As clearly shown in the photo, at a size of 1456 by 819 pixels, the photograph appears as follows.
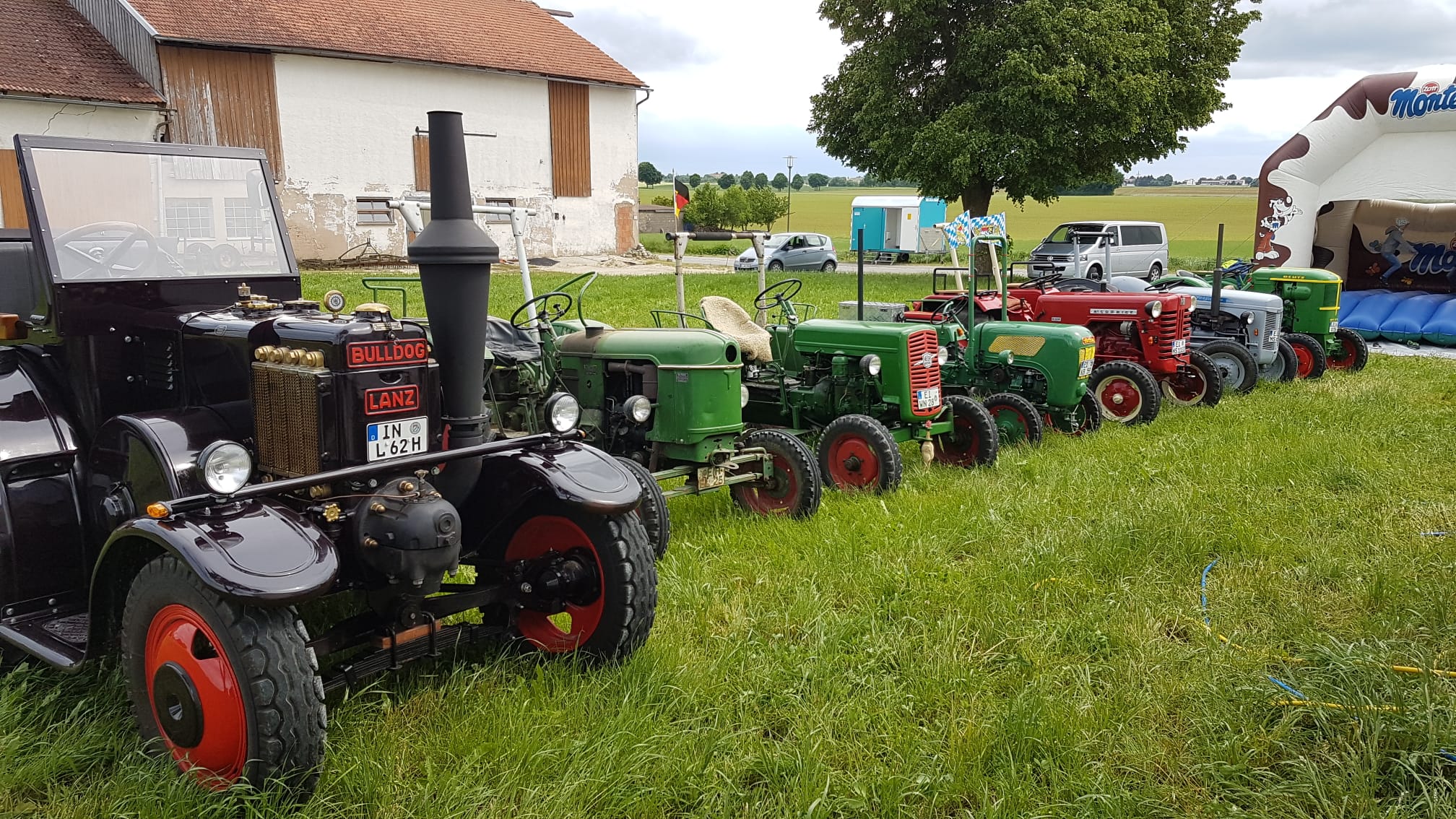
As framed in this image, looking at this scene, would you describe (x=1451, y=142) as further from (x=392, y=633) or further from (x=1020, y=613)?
(x=392, y=633)

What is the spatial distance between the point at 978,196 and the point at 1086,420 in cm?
1512

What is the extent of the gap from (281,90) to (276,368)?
21.7m

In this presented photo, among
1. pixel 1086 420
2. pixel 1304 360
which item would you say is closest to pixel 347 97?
pixel 1086 420

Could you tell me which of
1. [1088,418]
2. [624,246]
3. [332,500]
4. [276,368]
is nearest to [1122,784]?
[332,500]

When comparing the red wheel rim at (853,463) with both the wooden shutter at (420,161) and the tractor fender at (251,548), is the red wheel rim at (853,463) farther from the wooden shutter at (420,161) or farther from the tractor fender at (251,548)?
the wooden shutter at (420,161)

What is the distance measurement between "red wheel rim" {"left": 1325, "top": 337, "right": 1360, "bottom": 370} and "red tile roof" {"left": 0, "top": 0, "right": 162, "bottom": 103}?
2132 centimetres

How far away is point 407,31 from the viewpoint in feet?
80.9

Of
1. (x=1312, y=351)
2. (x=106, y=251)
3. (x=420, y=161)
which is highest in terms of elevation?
(x=420, y=161)

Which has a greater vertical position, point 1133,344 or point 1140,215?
point 1140,215

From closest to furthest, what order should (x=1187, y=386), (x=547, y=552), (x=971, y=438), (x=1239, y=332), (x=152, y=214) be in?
1. (x=547, y=552)
2. (x=152, y=214)
3. (x=971, y=438)
4. (x=1187, y=386)
5. (x=1239, y=332)

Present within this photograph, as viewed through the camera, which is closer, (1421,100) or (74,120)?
(1421,100)

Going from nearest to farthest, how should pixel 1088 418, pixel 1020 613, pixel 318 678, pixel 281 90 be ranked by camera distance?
pixel 318 678, pixel 1020 613, pixel 1088 418, pixel 281 90

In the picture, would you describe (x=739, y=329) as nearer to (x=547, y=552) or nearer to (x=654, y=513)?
(x=654, y=513)

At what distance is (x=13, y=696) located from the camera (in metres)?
3.10
